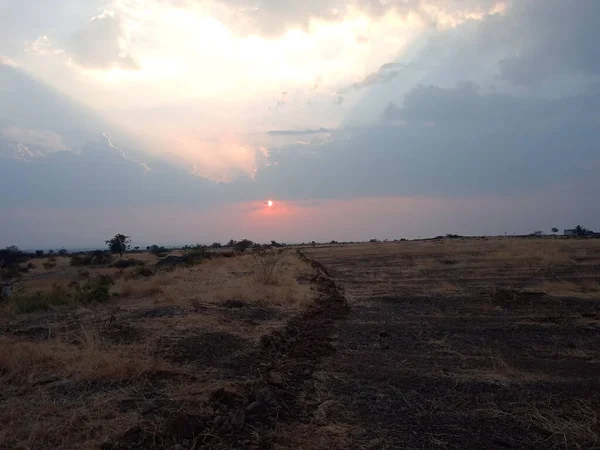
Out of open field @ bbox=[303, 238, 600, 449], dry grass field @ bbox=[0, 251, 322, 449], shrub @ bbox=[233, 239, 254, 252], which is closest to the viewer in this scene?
dry grass field @ bbox=[0, 251, 322, 449]

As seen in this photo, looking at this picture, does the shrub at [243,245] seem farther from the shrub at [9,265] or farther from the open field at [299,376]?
the open field at [299,376]

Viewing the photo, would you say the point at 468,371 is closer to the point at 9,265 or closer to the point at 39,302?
the point at 39,302

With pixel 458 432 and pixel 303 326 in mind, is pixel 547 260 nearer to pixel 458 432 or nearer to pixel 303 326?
pixel 303 326

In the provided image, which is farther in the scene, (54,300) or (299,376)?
(54,300)

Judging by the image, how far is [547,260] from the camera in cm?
2734

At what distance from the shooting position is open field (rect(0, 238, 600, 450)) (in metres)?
4.77

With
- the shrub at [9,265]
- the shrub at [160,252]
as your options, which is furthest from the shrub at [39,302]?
the shrub at [160,252]

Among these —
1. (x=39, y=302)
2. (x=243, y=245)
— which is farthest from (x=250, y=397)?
(x=243, y=245)

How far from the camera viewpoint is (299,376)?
6.90 m

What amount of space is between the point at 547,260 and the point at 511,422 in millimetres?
25345

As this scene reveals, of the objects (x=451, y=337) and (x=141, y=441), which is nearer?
(x=141, y=441)

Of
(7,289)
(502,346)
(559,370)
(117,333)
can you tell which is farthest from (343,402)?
(7,289)

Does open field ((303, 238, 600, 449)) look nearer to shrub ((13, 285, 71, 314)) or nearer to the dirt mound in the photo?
the dirt mound

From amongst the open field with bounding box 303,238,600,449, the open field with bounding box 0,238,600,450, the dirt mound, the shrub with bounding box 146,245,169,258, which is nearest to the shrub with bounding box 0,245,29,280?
the shrub with bounding box 146,245,169,258
